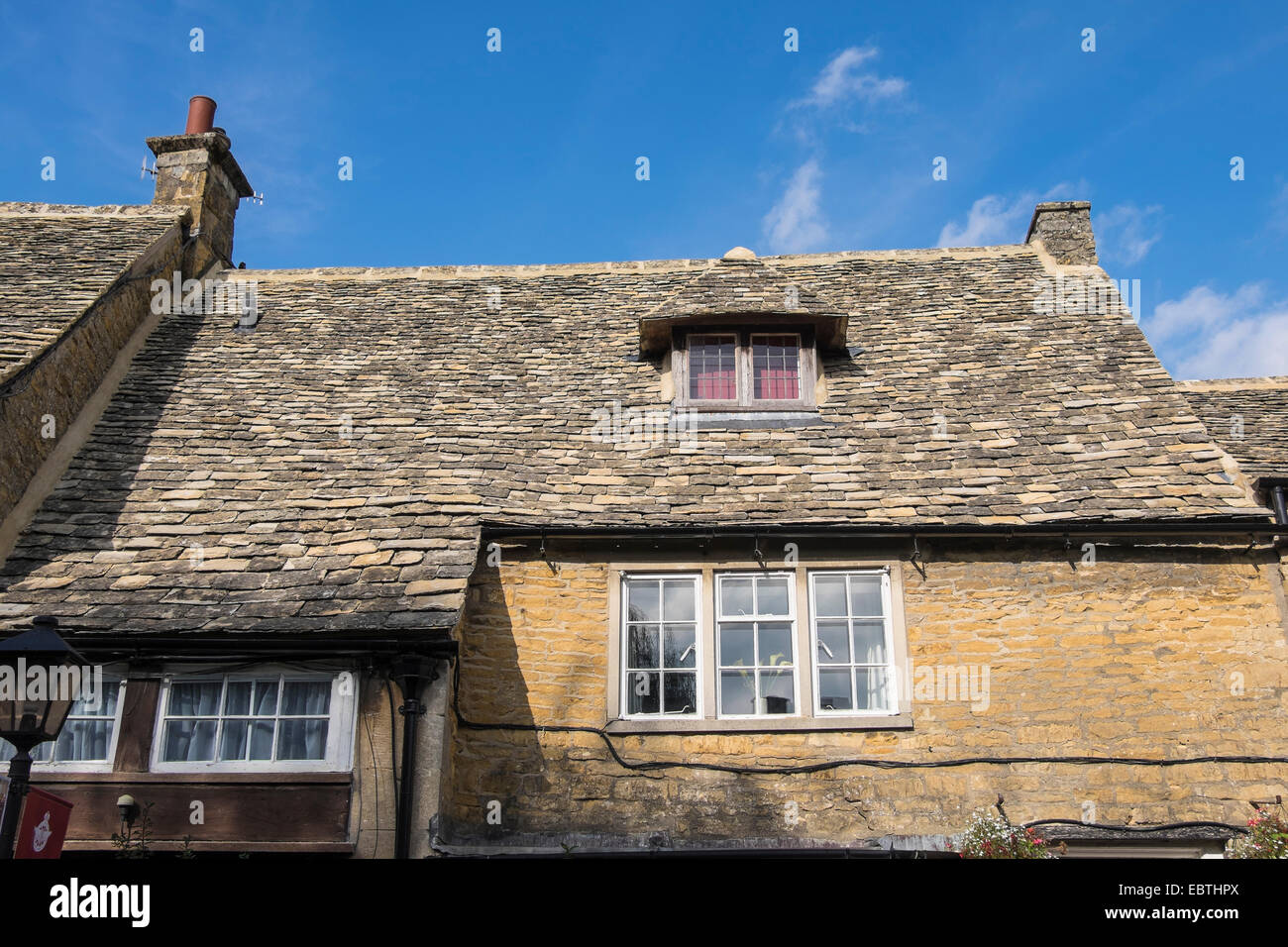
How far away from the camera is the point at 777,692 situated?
9617 mm

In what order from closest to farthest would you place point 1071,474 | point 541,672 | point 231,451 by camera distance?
point 541,672, point 1071,474, point 231,451

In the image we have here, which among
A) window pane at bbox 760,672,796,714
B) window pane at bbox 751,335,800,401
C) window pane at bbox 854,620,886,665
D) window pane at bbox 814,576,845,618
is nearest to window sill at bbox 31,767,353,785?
window pane at bbox 760,672,796,714

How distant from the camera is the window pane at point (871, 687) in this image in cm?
952

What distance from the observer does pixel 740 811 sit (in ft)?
29.7

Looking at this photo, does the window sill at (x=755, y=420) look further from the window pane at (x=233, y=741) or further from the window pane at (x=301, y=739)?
the window pane at (x=233, y=741)

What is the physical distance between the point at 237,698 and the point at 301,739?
69cm

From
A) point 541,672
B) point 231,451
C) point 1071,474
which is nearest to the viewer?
point 541,672

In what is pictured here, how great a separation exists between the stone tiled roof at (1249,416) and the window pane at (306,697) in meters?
9.20

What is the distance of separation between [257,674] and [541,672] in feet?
8.10

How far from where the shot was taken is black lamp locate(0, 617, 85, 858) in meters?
6.04

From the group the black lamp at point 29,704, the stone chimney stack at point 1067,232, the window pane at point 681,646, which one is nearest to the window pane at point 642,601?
the window pane at point 681,646

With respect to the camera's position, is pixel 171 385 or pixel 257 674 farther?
pixel 171 385
